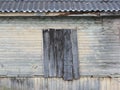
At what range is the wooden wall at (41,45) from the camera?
1189cm

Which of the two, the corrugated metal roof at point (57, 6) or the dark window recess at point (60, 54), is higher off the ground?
the corrugated metal roof at point (57, 6)

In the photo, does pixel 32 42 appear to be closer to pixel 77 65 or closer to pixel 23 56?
pixel 23 56

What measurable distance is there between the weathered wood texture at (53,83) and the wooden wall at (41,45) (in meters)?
0.20

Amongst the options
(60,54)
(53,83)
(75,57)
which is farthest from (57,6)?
→ (53,83)

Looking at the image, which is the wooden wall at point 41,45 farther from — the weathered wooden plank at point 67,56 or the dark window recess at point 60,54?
the weathered wooden plank at point 67,56

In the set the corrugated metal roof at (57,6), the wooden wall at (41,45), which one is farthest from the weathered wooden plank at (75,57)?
the corrugated metal roof at (57,6)

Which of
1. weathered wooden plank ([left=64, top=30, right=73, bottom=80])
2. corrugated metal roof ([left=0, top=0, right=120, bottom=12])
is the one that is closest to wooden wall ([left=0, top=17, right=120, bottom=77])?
weathered wooden plank ([left=64, top=30, right=73, bottom=80])

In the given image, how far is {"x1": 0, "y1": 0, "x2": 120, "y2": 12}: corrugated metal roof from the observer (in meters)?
11.4

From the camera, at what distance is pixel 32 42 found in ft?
39.0

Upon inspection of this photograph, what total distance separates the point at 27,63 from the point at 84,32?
2.02 metres

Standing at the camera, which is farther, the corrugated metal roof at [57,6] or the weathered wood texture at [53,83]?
the weathered wood texture at [53,83]

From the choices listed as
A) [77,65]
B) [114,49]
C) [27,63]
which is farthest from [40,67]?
[114,49]

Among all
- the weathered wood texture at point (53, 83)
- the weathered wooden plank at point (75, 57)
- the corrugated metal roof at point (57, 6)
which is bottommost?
the weathered wood texture at point (53, 83)

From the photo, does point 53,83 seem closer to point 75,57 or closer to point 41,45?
point 75,57
